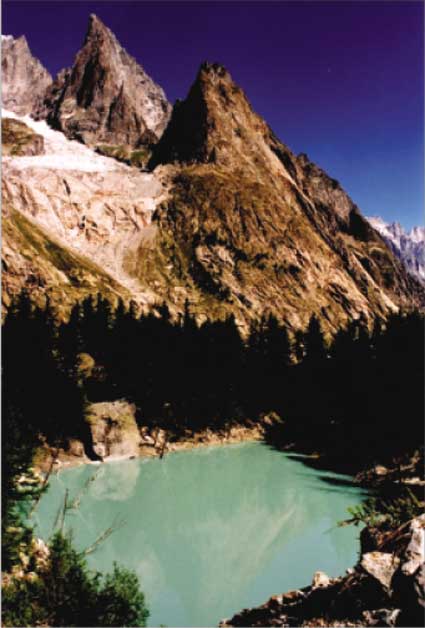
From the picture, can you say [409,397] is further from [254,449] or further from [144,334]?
[144,334]

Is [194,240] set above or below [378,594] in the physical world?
above

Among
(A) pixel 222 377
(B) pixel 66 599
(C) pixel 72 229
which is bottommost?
(B) pixel 66 599

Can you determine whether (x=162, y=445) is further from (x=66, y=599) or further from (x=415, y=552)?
(x=415, y=552)

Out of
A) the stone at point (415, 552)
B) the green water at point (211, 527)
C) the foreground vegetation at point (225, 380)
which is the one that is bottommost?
the green water at point (211, 527)

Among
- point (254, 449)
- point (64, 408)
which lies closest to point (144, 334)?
point (64, 408)

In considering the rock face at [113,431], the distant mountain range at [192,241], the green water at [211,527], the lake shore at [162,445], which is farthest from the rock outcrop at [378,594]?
the distant mountain range at [192,241]

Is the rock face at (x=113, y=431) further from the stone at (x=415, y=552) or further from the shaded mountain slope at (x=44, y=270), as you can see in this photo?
the shaded mountain slope at (x=44, y=270)

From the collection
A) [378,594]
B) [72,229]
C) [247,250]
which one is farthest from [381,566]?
[72,229]
